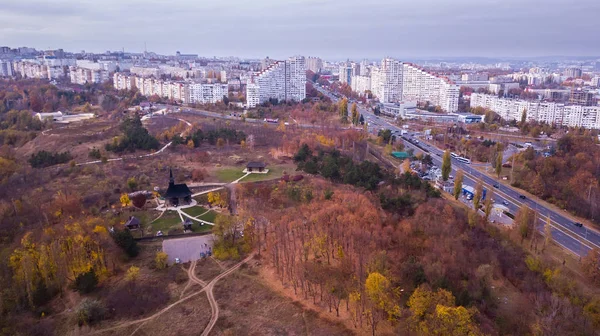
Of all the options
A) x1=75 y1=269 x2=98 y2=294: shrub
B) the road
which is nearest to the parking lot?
x1=75 y1=269 x2=98 y2=294: shrub

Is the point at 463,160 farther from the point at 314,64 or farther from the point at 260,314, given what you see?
the point at 314,64

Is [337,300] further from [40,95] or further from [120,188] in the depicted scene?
[40,95]

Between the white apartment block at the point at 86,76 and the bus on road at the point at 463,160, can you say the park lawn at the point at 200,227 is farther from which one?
the white apartment block at the point at 86,76

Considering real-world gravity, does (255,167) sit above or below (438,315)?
above

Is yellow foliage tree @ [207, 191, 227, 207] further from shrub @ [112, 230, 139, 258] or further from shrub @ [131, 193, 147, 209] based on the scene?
shrub @ [112, 230, 139, 258]

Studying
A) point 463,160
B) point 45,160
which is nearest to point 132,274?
point 45,160

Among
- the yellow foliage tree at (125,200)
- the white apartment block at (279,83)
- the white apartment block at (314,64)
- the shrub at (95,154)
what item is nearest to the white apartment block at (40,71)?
the white apartment block at (279,83)
